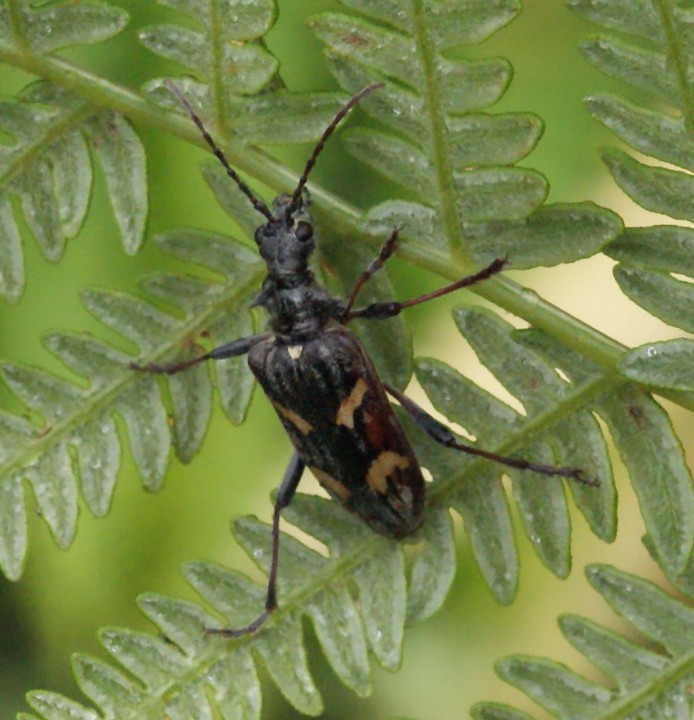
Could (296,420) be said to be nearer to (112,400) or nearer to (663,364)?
(112,400)

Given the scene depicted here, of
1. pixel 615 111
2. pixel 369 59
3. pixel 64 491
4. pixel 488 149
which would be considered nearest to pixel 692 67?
pixel 615 111

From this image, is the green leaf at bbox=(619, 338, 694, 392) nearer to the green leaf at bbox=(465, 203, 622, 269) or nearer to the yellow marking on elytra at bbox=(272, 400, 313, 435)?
the green leaf at bbox=(465, 203, 622, 269)

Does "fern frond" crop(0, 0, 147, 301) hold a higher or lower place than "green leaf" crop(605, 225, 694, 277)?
higher

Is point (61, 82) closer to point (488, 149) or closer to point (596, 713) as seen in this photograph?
point (488, 149)

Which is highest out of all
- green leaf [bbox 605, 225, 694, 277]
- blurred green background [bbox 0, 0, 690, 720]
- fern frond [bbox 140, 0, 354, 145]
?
fern frond [bbox 140, 0, 354, 145]

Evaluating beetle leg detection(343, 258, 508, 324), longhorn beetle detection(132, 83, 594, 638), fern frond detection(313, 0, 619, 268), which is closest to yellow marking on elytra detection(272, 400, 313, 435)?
longhorn beetle detection(132, 83, 594, 638)

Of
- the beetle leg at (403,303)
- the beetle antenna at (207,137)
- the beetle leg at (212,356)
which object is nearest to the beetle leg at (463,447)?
the beetle leg at (403,303)

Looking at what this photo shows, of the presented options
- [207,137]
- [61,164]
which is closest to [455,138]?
[207,137]
